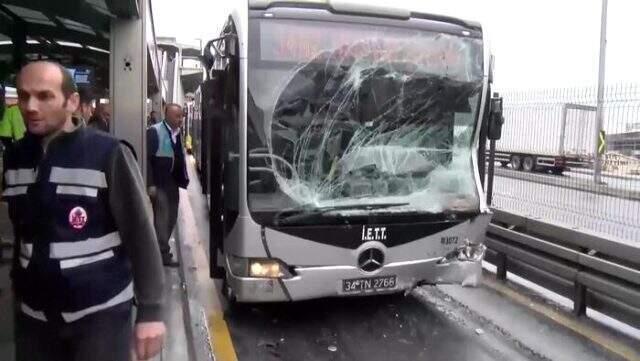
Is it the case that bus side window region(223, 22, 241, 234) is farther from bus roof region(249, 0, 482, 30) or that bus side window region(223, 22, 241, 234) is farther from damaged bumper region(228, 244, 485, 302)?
damaged bumper region(228, 244, 485, 302)

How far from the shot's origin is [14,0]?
538 centimetres

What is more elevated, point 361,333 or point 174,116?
point 174,116

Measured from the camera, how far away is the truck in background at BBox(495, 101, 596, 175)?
11.7m

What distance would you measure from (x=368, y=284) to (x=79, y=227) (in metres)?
3.14

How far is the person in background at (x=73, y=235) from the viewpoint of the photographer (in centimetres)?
221

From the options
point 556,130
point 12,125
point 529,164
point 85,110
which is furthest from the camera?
point 529,164

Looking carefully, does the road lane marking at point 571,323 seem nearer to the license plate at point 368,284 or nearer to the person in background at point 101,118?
the license plate at point 368,284

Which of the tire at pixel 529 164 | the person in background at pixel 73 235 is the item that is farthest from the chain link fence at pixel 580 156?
the person in background at pixel 73 235

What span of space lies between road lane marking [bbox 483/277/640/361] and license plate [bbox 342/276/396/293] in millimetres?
1680

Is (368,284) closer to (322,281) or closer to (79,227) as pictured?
(322,281)

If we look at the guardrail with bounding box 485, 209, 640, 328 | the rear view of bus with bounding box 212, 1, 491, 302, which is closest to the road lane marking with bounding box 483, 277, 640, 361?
the guardrail with bounding box 485, 209, 640, 328

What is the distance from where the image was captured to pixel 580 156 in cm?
1319

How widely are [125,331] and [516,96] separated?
36.7 ft

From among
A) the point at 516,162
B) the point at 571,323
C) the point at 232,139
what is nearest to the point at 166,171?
the point at 232,139
